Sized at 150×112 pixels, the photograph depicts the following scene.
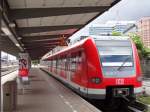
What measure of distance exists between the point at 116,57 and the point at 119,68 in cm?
55

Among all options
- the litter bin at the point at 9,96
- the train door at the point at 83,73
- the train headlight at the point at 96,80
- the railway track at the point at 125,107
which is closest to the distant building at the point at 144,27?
the train door at the point at 83,73

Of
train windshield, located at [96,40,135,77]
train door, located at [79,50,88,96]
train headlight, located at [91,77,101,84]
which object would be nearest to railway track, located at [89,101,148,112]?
train door, located at [79,50,88,96]

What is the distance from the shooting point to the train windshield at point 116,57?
16.5 meters

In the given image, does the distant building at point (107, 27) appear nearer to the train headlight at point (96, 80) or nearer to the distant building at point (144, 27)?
the train headlight at point (96, 80)

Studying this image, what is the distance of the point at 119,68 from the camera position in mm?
16609

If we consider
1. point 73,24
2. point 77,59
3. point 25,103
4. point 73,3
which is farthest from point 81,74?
point 73,24

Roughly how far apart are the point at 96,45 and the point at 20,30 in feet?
52.4

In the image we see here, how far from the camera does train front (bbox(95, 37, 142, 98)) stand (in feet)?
53.7

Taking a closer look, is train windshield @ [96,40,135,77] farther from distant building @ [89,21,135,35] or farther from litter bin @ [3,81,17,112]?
distant building @ [89,21,135,35]

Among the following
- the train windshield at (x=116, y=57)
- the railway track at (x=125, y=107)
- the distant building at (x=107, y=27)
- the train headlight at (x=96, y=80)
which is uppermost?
the distant building at (x=107, y=27)

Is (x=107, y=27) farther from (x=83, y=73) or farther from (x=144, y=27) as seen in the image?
(x=144, y=27)

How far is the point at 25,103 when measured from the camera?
16.3m

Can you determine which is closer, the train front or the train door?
the train front

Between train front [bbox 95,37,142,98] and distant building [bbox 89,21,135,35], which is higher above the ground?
distant building [bbox 89,21,135,35]
